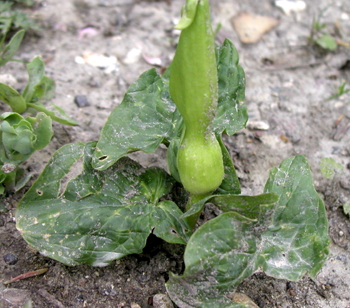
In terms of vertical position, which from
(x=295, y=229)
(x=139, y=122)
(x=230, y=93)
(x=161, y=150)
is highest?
(x=230, y=93)

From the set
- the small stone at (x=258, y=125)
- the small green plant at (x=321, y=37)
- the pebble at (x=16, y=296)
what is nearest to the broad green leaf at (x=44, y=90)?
the pebble at (x=16, y=296)

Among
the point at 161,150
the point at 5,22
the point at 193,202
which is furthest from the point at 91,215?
the point at 5,22

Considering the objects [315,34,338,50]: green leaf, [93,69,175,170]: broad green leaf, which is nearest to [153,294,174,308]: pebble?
[93,69,175,170]: broad green leaf

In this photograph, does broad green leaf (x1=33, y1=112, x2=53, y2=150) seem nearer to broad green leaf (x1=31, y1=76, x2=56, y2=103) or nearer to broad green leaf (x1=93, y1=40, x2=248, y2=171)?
broad green leaf (x1=93, y1=40, x2=248, y2=171)

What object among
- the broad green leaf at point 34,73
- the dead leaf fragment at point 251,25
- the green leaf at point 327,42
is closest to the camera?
the broad green leaf at point 34,73

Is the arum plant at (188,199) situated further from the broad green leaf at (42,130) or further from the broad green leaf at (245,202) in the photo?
the broad green leaf at (42,130)

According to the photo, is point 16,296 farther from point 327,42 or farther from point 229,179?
point 327,42
